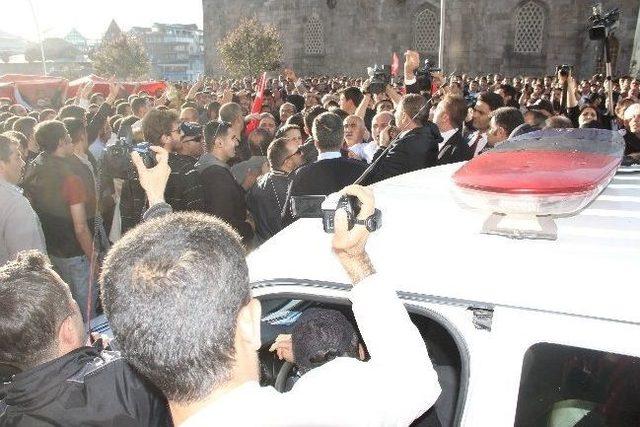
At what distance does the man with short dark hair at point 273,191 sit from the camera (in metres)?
3.79

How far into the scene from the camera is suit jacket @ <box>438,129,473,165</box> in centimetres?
471

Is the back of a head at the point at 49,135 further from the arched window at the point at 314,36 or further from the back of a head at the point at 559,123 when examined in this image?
the arched window at the point at 314,36

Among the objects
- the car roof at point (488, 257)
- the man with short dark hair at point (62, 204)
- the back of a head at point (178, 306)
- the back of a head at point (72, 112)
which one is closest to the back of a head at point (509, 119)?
the car roof at point (488, 257)

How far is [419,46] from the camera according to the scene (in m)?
26.8

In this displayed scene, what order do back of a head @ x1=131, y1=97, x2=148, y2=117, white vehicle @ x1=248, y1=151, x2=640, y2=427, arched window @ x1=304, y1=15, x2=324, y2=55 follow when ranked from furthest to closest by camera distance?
1. arched window @ x1=304, y1=15, x2=324, y2=55
2. back of a head @ x1=131, y1=97, x2=148, y2=117
3. white vehicle @ x1=248, y1=151, x2=640, y2=427

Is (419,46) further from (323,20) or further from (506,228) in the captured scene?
(506,228)

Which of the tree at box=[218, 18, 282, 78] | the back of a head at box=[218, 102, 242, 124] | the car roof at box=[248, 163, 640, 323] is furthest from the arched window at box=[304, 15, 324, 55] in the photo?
the car roof at box=[248, 163, 640, 323]

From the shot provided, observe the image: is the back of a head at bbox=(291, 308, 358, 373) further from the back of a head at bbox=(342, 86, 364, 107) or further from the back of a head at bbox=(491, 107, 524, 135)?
the back of a head at bbox=(342, 86, 364, 107)

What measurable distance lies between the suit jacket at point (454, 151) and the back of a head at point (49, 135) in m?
3.18

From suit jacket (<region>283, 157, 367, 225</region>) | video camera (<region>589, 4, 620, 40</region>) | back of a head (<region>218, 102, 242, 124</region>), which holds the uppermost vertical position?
video camera (<region>589, 4, 620, 40</region>)

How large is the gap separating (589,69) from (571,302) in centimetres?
2529

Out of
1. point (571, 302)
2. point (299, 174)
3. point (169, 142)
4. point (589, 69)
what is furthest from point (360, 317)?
point (589, 69)

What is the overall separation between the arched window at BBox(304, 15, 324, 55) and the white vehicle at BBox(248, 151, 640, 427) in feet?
95.5

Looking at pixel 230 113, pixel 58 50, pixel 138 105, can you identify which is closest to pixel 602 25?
pixel 230 113
